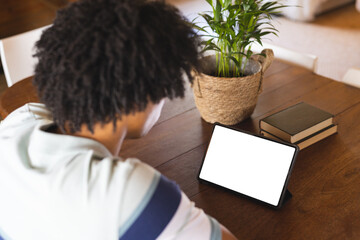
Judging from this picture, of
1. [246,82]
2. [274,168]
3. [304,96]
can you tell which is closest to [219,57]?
[246,82]

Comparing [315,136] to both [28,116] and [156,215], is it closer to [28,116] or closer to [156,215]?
[156,215]

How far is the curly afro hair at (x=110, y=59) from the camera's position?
2.42 ft

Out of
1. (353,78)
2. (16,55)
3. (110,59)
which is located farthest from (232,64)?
(16,55)

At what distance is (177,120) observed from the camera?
146 cm

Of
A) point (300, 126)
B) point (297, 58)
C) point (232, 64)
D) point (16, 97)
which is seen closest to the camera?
point (300, 126)

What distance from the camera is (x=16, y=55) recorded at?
2.00 m

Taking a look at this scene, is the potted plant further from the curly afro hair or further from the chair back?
the chair back

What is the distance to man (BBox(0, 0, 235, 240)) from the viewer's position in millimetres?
715

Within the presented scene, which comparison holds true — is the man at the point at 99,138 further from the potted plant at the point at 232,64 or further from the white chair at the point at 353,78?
the white chair at the point at 353,78

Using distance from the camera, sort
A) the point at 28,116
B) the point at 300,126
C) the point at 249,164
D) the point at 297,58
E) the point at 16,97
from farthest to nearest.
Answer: the point at 297,58
the point at 16,97
the point at 300,126
the point at 249,164
the point at 28,116

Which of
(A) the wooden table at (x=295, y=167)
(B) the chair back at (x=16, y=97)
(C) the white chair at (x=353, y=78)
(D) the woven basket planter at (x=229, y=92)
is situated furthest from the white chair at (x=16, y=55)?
(C) the white chair at (x=353, y=78)

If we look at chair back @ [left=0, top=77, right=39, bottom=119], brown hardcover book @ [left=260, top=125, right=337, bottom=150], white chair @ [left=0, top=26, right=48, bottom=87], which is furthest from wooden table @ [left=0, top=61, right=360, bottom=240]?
white chair @ [left=0, top=26, right=48, bottom=87]

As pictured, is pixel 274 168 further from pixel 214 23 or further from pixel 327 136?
pixel 214 23

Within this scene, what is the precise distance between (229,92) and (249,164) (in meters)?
0.29
